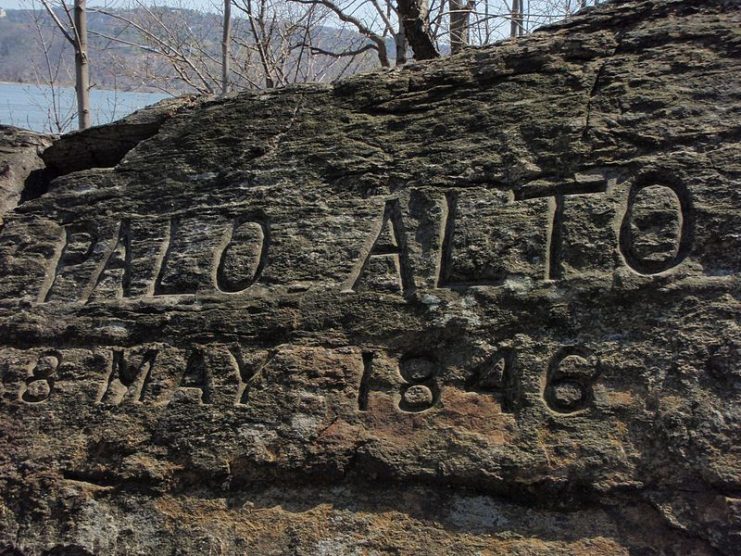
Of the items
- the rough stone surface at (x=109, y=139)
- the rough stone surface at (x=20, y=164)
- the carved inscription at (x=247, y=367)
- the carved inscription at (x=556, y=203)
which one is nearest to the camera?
the carved inscription at (x=556, y=203)

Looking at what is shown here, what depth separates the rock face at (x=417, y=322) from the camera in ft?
7.18

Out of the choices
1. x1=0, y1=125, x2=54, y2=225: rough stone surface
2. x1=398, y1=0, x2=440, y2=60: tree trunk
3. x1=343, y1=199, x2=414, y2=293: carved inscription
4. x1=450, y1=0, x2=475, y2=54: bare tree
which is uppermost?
x1=450, y1=0, x2=475, y2=54: bare tree

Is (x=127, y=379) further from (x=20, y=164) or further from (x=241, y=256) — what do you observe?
(x=20, y=164)

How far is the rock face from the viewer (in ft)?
7.18

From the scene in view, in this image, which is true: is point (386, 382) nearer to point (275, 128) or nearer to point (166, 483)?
point (166, 483)

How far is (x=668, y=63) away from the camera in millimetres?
2588

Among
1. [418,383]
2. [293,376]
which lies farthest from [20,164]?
[418,383]

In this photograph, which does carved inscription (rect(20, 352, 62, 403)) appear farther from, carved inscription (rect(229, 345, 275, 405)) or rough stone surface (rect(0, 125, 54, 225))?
rough stone surface (rect(0, 125, 54, 225))

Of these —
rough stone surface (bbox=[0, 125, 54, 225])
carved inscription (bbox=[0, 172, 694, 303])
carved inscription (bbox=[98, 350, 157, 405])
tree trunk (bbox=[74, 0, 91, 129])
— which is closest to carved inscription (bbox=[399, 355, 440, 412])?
carved inscription (bbox=[0, 172, 694, 303])

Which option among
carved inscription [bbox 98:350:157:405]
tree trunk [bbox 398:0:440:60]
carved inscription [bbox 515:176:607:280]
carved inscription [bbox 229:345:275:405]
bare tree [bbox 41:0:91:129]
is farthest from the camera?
bare tree [bbox 41:0:91:129]

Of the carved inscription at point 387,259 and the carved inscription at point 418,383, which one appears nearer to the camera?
the carved inscription at point 418,383

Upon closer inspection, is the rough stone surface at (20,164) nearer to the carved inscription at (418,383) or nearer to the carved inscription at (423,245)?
the carved inscription at (423,245)

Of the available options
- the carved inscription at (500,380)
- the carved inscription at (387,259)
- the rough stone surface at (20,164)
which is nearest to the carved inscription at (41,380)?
the rough stone surface at (20,164)

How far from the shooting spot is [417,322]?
8.19 ft
